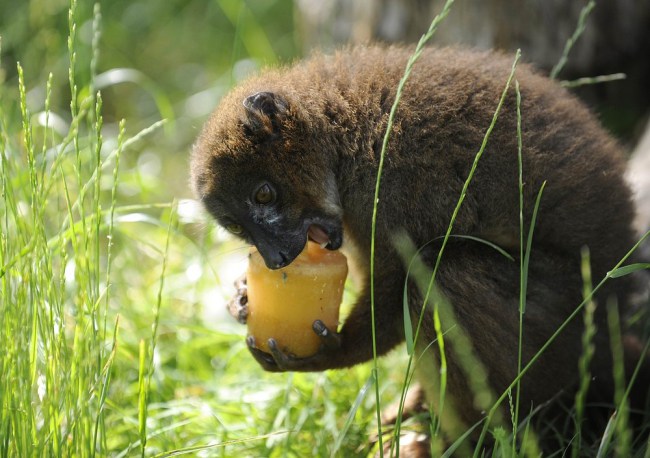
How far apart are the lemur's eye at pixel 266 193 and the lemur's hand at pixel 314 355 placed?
63cm

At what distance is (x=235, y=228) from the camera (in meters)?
4.31

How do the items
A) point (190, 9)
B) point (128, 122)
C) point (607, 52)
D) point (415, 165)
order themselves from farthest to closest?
1. point (190, 9)
2. point (128, 122)
3. point (607, 52)
4. point (415, 165)

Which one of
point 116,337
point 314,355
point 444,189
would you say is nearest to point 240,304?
point 314,355

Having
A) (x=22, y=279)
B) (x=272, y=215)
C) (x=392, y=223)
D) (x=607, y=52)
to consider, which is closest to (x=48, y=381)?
(x=22, y=279)

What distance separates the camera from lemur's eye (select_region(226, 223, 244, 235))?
427 centimetres

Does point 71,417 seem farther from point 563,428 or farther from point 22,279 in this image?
point 563,428

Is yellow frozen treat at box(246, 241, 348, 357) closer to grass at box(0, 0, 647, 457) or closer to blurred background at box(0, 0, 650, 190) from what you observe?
grass at box(0, 0, 647, 457)

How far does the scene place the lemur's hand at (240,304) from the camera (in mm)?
4281

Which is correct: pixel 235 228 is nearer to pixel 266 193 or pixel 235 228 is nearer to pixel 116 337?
pixel 266 193

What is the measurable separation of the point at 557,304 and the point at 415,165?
0.91m

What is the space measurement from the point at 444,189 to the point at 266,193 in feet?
2.78

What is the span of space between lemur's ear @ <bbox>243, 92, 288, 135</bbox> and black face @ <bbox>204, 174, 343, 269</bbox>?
0.26 meters

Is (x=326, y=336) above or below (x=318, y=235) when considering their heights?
below

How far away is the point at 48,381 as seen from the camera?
10.4 ft
